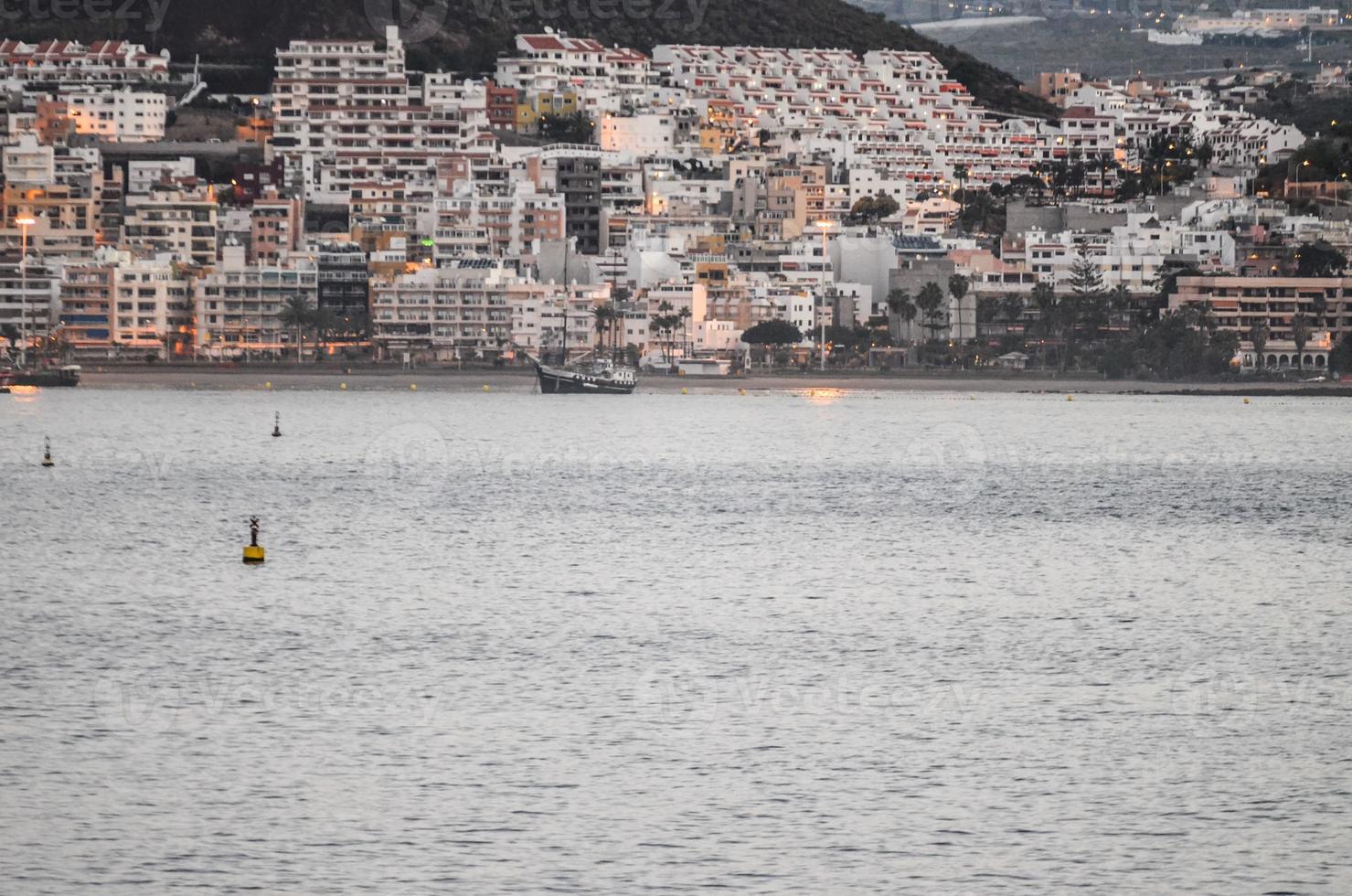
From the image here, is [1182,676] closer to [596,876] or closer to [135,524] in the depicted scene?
[596,876]

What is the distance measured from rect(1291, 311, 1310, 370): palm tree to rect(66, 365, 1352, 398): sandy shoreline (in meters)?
2.72

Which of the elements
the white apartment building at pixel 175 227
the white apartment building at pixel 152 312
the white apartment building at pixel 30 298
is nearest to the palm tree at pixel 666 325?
the white apartment building at pixel 152 312

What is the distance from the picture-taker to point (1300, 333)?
150m

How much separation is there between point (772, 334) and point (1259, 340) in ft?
96.9

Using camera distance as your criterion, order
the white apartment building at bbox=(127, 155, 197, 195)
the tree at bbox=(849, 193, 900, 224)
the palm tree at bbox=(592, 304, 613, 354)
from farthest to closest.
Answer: the tree at bbox=(849, 193, 900, 224) < the white apartment building at bbox=(127, 155, 197, 195) < the palm tree at bbox=(592, 304, 613, 354)

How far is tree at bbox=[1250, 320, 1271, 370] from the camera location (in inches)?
5910

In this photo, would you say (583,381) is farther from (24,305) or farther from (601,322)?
(24,305)

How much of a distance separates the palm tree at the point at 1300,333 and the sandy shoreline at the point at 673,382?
2.72 meters

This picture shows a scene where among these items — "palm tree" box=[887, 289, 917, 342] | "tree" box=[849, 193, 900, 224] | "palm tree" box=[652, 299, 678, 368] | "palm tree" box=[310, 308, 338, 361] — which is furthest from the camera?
"tree" box=[849, 193, 900, 224]

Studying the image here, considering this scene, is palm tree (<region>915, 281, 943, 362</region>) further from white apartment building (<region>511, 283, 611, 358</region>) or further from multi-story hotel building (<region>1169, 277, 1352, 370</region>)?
white apartment building (<region>511, 283, 611, 358</region>)

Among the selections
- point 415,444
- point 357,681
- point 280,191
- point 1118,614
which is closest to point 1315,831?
point 357,681

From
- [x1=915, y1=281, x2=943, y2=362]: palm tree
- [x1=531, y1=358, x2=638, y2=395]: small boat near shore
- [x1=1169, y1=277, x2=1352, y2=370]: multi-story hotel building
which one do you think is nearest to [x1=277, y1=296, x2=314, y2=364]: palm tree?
[x1=531, y1=358, x2=638, y2=395]: small boat near shore

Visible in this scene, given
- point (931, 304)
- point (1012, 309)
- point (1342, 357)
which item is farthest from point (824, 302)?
point (1342, 357)

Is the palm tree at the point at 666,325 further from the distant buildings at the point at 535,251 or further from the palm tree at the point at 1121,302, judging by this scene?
the palm tree at the point at 1121,302
